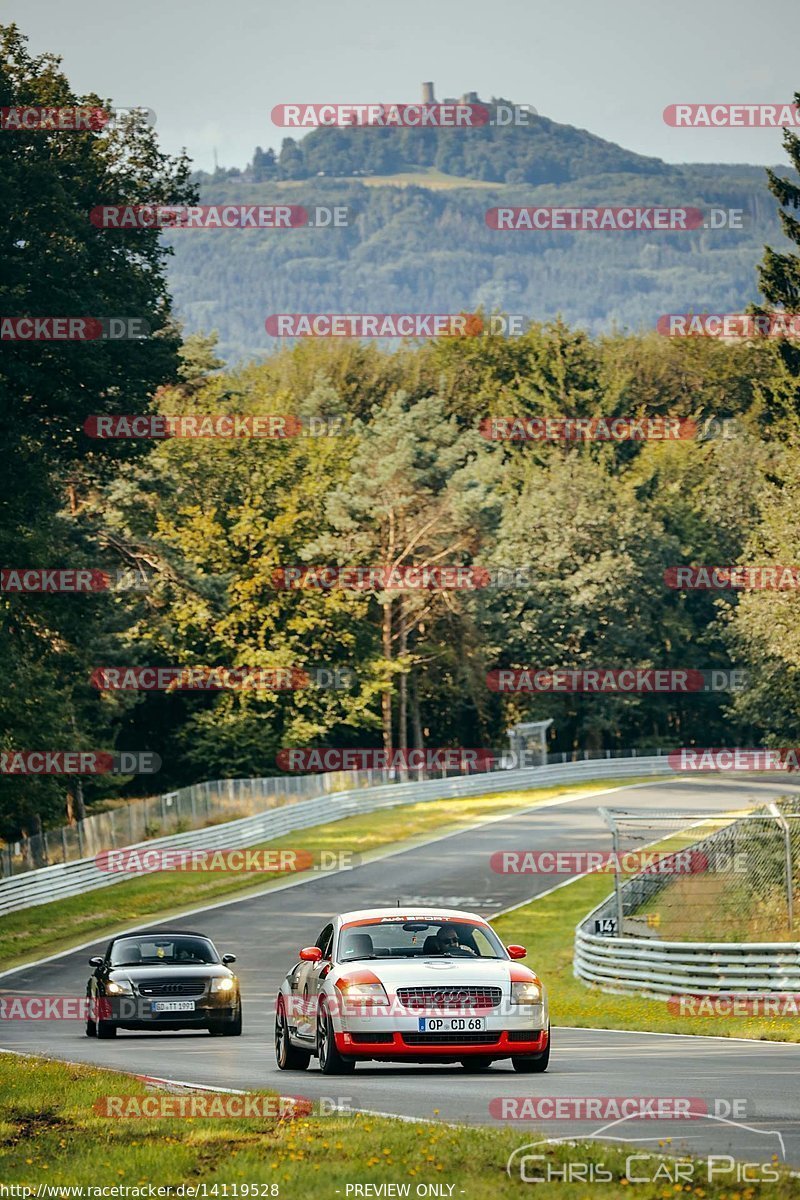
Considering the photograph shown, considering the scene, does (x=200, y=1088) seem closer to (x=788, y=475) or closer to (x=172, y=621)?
(x=788, y=475)

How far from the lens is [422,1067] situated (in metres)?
16.1

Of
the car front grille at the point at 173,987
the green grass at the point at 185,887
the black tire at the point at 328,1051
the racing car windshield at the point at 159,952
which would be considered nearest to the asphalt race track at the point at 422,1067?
the black tire at the point at 328,1051

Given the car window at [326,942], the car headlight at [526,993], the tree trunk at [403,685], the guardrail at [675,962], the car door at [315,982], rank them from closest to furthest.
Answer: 1. the car headlight at [526,993]
2. the car door at [315,982]
3. the car window at [326,942]
4. the guardrail at [675,962]
5. the tree trunk at [403,685]

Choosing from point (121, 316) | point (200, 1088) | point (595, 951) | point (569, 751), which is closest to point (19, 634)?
point (121, 316)

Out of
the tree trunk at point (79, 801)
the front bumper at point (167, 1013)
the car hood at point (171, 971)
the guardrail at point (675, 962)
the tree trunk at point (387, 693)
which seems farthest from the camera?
the tree trunk at point (387, 693)

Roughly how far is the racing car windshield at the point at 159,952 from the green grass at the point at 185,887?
49.0 feet

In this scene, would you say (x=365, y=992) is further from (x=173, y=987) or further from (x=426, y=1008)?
(x=173, y=987)

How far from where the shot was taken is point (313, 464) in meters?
84.1

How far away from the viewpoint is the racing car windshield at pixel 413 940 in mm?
15227

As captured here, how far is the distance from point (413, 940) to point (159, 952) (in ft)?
23.6

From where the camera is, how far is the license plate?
14086mm

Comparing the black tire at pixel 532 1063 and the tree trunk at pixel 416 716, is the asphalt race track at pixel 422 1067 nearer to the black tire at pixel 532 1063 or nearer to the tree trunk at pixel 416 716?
the black tire at pixel 532 1063

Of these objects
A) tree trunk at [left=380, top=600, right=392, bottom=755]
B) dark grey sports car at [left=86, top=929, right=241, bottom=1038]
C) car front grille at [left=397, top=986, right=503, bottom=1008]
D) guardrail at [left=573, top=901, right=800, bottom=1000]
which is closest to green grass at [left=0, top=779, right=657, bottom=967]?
guardrail at [left=573, top=901, right=800, bottom=1000]

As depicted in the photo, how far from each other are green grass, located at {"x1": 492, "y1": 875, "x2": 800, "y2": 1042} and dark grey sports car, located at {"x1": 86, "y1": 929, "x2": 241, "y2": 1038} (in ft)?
16.4
